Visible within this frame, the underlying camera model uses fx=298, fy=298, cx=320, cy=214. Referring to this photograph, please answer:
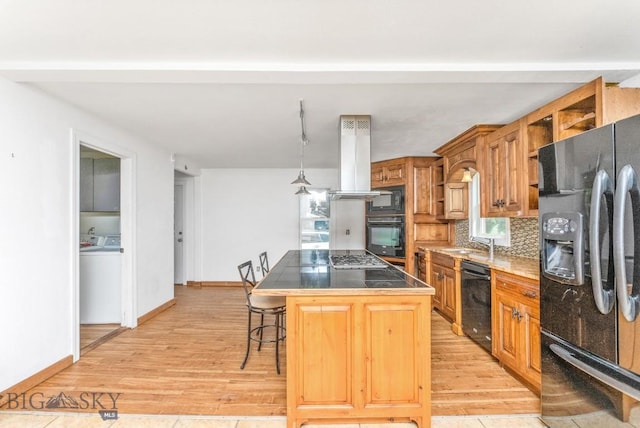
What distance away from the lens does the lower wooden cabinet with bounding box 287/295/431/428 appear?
179 centimetres

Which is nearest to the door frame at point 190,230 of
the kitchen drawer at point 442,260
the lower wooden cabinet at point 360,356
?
the kitchen drawer at point 442,260

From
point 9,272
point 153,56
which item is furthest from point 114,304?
point 153,56

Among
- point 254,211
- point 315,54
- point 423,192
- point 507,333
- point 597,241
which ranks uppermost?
point 315,54

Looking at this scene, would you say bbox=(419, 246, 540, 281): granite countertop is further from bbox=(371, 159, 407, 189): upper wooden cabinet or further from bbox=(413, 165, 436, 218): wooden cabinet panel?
bbox=(371, 159, 407, 189): upper wooden cabinet

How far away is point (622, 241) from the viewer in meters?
1.27

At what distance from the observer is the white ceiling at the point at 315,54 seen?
1450 mm

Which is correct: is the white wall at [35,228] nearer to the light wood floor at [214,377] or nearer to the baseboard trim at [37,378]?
the baseboard trim at [37,378]

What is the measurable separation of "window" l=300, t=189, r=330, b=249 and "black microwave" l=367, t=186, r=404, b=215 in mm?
1215

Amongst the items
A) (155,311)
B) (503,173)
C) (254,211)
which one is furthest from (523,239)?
(155,311)

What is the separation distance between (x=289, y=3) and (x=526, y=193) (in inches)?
93.7

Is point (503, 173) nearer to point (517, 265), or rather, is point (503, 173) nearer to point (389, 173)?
point (517, 265)

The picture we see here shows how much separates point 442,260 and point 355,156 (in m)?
1.70

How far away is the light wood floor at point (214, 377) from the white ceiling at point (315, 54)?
2.23 metres

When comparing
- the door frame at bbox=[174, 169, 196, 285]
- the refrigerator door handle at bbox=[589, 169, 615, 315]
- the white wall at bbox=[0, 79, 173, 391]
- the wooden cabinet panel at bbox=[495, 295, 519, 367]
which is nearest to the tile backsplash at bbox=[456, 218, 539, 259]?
the wooden cabinet panel at bbox=[495, 295, 519, 367]
